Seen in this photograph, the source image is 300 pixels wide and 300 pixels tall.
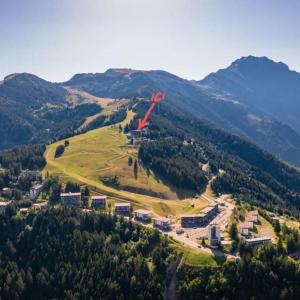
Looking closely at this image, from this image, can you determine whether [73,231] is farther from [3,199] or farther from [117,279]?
[3,199]

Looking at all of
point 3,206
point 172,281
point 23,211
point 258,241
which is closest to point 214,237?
point 258,241

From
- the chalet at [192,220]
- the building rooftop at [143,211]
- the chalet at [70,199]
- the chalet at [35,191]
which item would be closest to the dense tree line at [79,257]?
the building rooftop at [143,211]

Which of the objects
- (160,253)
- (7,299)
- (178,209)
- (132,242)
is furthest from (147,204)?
(7,299)

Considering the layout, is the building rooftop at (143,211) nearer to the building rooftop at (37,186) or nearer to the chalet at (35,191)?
the chalet at (35,191)

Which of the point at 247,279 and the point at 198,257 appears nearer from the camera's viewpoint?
the point at 247,279

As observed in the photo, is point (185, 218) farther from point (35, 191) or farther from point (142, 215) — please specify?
point (35, 191)

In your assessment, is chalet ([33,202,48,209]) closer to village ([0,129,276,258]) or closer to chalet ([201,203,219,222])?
village ([0,129,276,258])
